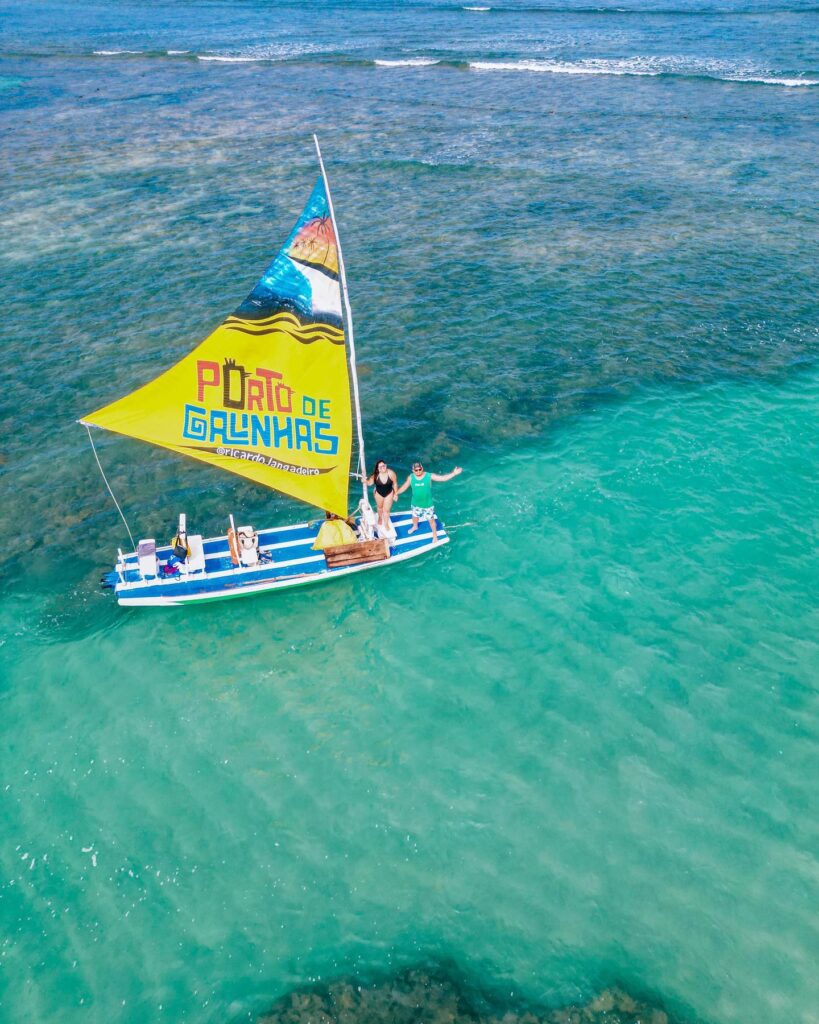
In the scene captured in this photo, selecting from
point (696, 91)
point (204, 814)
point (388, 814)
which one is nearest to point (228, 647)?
point (204, 814)

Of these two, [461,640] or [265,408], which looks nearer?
[265,408]

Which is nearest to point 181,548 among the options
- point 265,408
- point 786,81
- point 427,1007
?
point 265,408

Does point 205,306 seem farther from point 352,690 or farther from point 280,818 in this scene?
point 280,818

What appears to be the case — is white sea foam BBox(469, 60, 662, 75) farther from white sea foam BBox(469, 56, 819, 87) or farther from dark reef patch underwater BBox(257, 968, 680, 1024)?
dark reef patch underwater BBox(257, 968, 680, 1024)

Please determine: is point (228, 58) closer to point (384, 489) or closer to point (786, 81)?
point (786, 81)

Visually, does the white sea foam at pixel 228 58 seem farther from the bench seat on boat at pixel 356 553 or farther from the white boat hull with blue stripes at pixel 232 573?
the bench seat on boat at pixel 356 553
